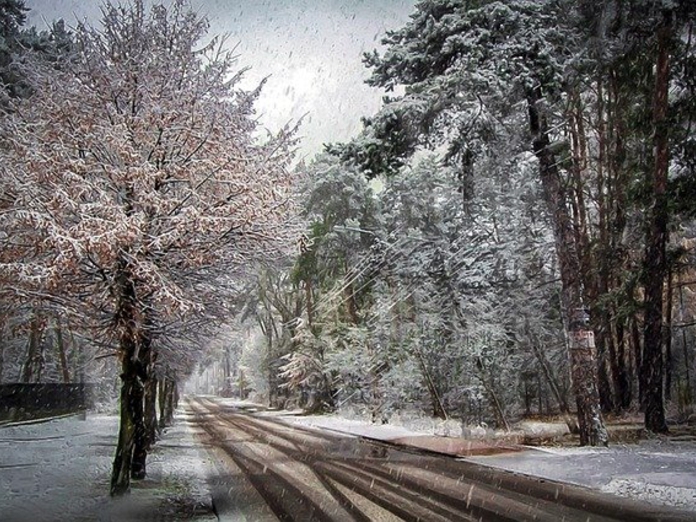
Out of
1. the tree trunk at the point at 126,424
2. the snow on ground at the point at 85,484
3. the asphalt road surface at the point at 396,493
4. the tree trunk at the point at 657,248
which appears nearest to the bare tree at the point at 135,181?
the tree trunk at the point at 126,424

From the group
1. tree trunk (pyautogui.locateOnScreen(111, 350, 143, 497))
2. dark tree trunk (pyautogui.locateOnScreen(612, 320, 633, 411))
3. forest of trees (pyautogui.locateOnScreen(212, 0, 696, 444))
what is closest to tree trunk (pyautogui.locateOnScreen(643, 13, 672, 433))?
forest of trees (pyautogui.locateOnScreen(212, 0, 696, 444))

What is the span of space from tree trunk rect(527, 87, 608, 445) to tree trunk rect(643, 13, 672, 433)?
62.8 inches

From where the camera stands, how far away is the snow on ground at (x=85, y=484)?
742 centimetres

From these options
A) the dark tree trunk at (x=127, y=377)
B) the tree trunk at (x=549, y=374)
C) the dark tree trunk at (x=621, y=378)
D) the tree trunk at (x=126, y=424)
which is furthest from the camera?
the tree trunk at (x=549, y=374)

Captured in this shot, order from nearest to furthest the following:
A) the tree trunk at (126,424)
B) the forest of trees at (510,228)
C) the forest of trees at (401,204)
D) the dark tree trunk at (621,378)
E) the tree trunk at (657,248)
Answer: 1. the forest of trees at (401,204)
2. the tree trunk at (126,424)
3. the forest of trees at (510,228)
4. the tree trunk at (657,248)
5. the dark tree trunk at (621,378)

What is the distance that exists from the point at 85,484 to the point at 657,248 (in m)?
13.9

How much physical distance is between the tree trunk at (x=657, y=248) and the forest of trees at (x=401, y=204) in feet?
0.18

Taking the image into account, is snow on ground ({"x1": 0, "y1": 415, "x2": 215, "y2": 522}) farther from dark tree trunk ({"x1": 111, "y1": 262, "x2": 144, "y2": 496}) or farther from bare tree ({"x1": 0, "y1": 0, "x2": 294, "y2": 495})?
bare tree ({"x1": 0, "y1": 0, "x2": 294, "y2": 495})

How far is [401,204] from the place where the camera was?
27.3 metres

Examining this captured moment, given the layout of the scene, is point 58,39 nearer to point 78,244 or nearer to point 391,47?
point 78,244

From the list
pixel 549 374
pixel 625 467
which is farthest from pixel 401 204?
pixel 625 467

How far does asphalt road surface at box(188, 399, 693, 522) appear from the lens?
704 cm

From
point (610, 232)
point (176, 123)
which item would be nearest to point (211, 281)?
point (176, 123)

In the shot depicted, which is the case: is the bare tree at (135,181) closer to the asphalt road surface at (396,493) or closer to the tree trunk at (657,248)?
the asphalt road surface at (396,493)
